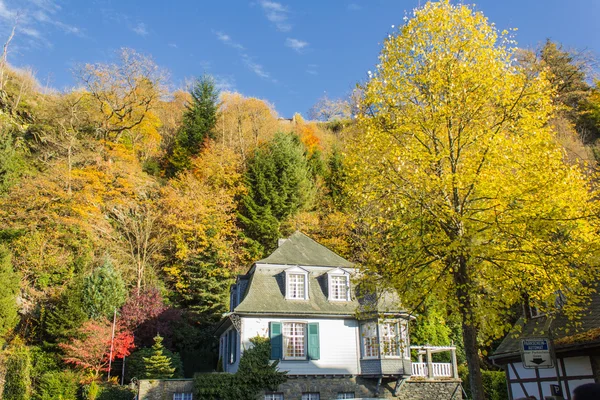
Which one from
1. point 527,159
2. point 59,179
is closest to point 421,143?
point 527,159

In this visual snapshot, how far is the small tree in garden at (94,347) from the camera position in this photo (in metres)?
21.9

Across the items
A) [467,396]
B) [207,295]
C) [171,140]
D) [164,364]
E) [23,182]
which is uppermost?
[171,140]

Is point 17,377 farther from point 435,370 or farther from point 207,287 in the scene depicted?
point 435,370

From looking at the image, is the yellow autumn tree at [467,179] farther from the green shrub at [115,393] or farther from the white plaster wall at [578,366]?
the green shrub at [115,393]

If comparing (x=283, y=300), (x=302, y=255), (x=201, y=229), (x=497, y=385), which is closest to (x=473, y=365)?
(x=283, y=300)

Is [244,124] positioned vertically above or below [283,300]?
above

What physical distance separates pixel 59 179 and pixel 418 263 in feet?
87.4

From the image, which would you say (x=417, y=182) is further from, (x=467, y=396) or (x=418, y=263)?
(x=467, y=396)

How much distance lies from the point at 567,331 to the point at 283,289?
13888 mm

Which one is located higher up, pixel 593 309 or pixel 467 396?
pixel 593 309

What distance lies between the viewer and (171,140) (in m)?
47.6

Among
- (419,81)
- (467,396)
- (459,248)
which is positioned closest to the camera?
(459,248)

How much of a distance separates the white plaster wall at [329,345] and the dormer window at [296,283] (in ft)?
4.23

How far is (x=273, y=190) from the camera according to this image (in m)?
36.0
